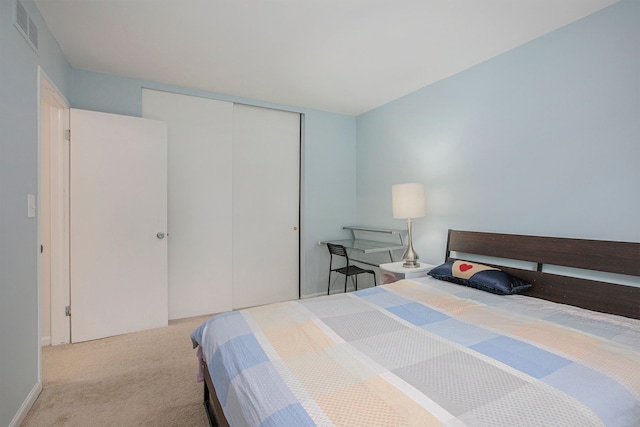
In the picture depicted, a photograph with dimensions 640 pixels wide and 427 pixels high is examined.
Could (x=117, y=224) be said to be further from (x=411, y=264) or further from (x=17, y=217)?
(x=411, y=264)

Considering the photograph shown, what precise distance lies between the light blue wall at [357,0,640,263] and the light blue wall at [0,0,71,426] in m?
3.15

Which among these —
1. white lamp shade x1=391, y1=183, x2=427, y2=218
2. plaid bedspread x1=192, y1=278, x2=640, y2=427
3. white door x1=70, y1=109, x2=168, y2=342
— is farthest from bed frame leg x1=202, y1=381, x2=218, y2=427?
white lamp shade x1=391, y1=183, x2=427, y2=218

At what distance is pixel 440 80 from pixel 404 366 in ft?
9.13

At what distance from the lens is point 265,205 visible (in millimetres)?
3818

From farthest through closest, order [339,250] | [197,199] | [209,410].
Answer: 1. [339,250]
2. [197,199]
3. [209,410]

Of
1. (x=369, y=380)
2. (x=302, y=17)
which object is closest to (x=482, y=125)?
(x=302, y=17)

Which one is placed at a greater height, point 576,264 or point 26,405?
point 576,264

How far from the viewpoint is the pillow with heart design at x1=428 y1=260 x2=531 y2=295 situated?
2.18 meters

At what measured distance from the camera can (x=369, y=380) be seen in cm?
109

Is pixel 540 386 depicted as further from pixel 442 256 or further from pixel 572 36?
pixel 572 36

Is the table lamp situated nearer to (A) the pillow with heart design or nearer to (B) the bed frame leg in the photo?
(A) the pillow with heart design

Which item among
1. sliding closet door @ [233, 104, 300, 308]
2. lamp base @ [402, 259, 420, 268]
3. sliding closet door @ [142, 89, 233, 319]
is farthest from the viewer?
sliding closet door @ [233, 104, 300, 308]

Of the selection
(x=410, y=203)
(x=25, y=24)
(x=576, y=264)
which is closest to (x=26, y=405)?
(x=25, y=24)

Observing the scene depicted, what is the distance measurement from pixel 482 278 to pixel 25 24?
3307mm
